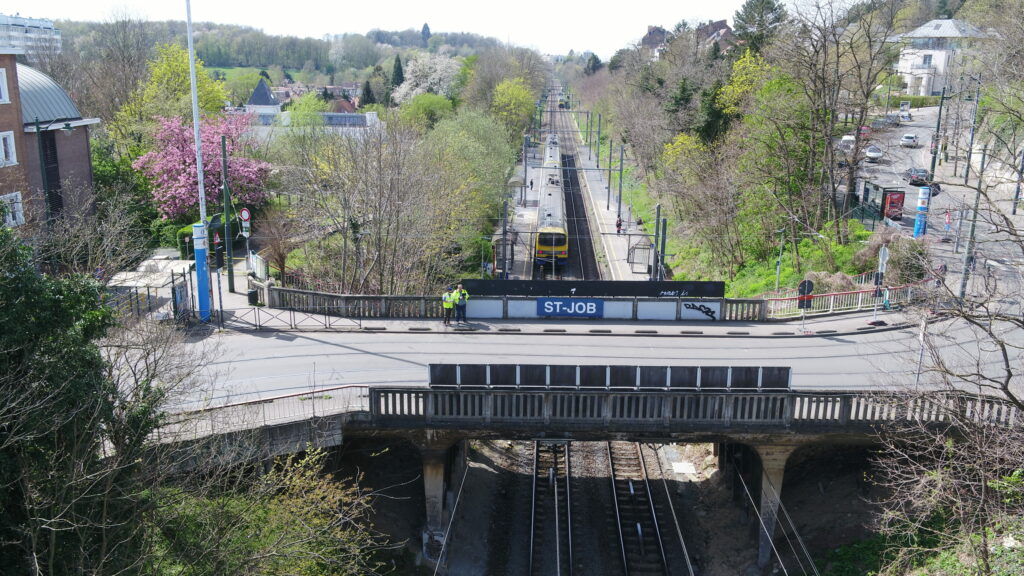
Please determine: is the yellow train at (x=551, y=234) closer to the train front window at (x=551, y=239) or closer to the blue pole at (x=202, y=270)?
the train front window at (x=551, y=239)

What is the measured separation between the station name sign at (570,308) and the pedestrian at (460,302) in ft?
8.79

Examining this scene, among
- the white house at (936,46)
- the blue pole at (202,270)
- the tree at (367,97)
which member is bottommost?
the blue pole at (202,270)

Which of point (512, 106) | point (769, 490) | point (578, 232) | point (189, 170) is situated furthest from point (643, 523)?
point (512, 106)

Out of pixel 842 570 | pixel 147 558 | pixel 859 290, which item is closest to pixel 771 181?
pixel 859 290

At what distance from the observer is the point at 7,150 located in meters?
33.2

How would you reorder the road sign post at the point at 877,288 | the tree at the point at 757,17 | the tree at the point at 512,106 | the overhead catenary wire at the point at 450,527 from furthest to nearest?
the tree at the point at 512,106, the tree at the point at 757,17, the road sign post at the point at 877,288, the overhead catenary wire at the point at 450,527

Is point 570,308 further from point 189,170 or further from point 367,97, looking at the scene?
point 367,97

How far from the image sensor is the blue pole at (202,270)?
26.8 m

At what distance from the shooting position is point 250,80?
133250mm

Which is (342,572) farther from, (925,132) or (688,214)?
(925,132)

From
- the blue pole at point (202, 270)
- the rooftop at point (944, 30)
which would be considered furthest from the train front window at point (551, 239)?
the rooftop at point (944, 30)

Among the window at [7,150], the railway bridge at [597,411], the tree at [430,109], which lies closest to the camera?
the railway bridge at [597,411]

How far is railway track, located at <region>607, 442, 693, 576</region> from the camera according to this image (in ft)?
69.3

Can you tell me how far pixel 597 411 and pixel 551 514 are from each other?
15.3ft
